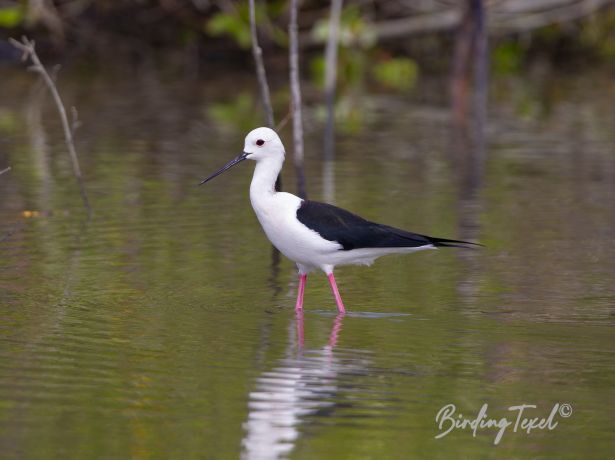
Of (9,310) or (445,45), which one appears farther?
(445,45)

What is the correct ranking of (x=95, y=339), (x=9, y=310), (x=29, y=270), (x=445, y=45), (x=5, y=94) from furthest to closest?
(x=445, y=45) → (x=5, y=94) → (x=29, y=270) → (x=9, y=310) → (x=95, y=339)

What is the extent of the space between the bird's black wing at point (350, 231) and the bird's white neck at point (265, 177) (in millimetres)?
265

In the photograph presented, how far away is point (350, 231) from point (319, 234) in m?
0.22

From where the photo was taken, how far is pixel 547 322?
8.60 meters

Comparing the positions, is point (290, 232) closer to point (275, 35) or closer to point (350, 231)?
point (350, 231)

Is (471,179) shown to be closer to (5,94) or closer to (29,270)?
(29,270)

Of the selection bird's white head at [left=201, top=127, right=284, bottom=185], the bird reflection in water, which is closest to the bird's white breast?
bird's white head at [left=201, top=127, right=284, bottom=185]

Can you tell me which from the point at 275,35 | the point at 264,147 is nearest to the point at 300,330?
the point at 264,147

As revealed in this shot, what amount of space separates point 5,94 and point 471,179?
10.5 metres

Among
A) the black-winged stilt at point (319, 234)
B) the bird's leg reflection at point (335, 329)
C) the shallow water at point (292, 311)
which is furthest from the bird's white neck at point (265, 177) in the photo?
the bird's leg reflection at point (335, 329)

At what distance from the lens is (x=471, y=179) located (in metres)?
14.7

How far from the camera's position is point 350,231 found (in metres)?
8.86

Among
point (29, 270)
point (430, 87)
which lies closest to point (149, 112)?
Result: point (430, 87)

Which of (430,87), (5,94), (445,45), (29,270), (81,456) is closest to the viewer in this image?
(81,456)
